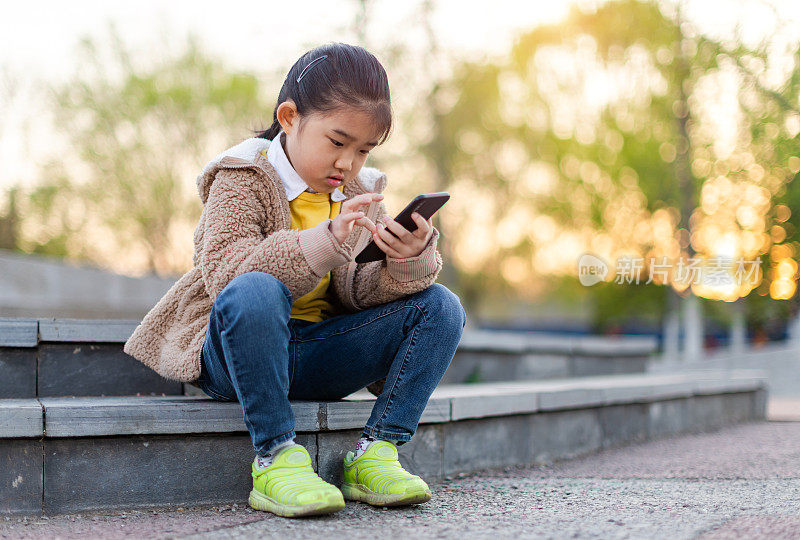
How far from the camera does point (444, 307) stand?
2.25 m

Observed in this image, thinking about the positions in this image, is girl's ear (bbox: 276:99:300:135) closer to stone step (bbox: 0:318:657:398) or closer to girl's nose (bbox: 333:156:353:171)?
girl's nose (bbox: 333:156:353:171)

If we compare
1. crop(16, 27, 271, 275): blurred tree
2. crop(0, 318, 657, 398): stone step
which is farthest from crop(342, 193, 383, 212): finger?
crop(16, 27, 271, 275): blurred tree

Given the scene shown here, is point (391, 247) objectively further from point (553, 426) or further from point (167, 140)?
point (167, 140)

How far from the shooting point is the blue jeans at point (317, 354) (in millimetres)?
1966

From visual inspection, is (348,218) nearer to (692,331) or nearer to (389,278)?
(389,278)

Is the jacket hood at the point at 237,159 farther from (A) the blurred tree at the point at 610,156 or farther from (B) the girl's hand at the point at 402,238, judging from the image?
(A) the blurred tree at the point at 610,156

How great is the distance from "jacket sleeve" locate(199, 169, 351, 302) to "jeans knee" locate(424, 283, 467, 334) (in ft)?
1.09

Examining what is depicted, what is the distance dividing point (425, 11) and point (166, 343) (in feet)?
27.0

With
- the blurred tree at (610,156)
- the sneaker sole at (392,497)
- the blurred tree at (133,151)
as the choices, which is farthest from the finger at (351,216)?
the blurred tree at (133,151)

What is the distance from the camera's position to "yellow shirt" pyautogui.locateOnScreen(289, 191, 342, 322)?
7.72ft

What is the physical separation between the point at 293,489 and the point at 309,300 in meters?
0.66

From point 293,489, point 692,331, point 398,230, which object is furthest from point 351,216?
point 692,331

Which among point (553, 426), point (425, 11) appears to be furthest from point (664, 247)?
point (553, 426)

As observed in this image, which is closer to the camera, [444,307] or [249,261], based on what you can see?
[249,261]
